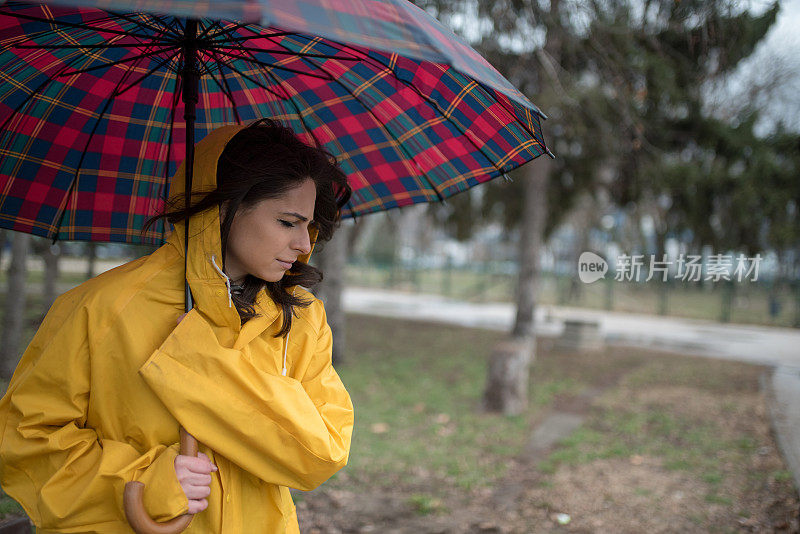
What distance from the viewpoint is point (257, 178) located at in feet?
5.37

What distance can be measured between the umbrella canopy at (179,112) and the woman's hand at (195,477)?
1.12m

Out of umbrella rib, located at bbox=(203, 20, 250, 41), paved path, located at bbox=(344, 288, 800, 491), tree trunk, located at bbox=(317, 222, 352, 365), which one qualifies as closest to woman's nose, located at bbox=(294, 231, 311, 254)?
umbrella rib, located at bbox=(203, 20, 250, 41)

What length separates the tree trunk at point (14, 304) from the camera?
3678 mm

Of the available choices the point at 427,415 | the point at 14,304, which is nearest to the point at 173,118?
the point at 14,304

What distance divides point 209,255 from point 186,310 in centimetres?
16

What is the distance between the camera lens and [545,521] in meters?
4.12

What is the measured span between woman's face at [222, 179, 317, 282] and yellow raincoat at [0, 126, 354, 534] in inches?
3.4

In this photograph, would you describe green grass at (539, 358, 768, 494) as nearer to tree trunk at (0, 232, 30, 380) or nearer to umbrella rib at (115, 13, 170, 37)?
tree trunk at (0, 232, 30, 380)

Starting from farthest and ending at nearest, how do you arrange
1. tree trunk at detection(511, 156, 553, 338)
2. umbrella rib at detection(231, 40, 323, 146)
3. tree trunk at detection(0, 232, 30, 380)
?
tree trunk at detection(511, 156, 553, 338)
tree trunk at detection(0, 232, 30, 380)
umbrella rib at detection(231, 40, 323, 146)

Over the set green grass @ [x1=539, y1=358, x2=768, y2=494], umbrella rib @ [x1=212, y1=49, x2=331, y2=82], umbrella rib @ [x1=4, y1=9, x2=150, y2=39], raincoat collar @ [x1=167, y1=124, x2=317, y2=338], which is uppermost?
umbrella rib @ [x1=212, y1=49, x2=331, y2=82]

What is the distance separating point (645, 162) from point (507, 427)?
464cm

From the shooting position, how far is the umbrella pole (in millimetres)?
1425

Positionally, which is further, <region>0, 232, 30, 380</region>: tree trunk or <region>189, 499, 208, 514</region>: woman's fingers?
<region>0, 232, 30, 380</region>: tree trunk

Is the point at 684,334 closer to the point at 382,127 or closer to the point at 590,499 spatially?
the point at 590,499
